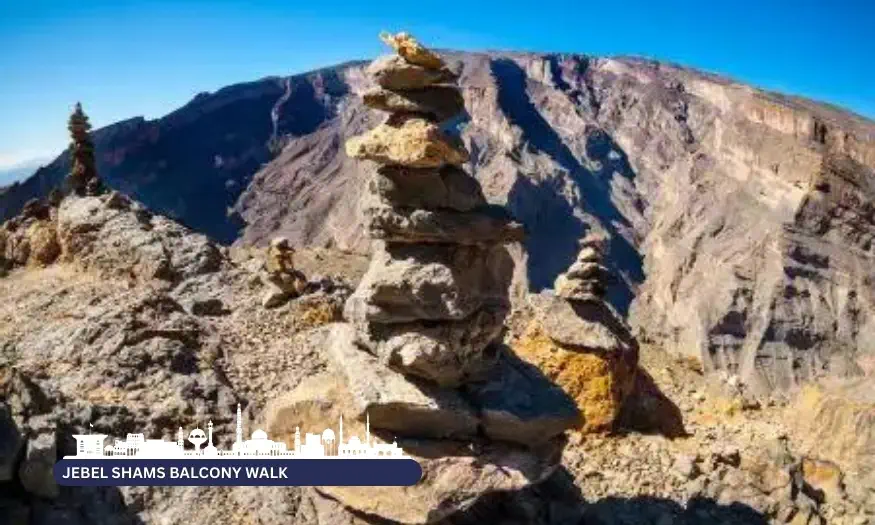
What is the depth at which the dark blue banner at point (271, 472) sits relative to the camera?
14.0 meters

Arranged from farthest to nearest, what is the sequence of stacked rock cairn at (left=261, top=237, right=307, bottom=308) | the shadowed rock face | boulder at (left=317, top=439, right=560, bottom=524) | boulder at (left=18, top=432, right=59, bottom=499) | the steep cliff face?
the shadowed rock face < the steep cliff face < stacked rock cairn at (left=261, top=237, right=307, bottom=308) < boulder at (left=317, top=439, right=560, bottom=524) < boulder at (left=18, top=432, right=59, bottom=499)

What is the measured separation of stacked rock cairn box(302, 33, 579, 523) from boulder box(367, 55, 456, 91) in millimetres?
20

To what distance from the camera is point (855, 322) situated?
9581 centimetres

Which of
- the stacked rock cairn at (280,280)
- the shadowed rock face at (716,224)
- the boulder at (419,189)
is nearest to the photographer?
the boulder at (419,189)

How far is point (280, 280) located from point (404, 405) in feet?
30.9

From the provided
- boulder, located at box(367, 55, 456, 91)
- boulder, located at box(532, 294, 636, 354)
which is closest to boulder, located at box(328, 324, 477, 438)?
boulder, located at box(367, 55, 456, 91)

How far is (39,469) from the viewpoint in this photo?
11.6 meters

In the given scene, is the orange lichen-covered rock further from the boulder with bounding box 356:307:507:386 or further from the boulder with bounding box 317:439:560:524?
the boulder with bounding box 317:439:560:524

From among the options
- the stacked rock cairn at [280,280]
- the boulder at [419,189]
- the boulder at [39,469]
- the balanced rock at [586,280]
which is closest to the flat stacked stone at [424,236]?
the boulder at [419,189]

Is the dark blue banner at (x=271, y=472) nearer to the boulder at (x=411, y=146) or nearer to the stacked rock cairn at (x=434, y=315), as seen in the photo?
the stacked rock cairn at (x=434, y=315)

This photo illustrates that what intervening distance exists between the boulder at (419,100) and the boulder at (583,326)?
9.04 metres

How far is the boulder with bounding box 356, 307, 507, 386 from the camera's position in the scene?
1484 cm

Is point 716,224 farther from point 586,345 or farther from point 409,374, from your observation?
point 409,374

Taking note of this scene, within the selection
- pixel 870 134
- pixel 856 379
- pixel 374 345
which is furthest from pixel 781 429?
pixel 870 134
